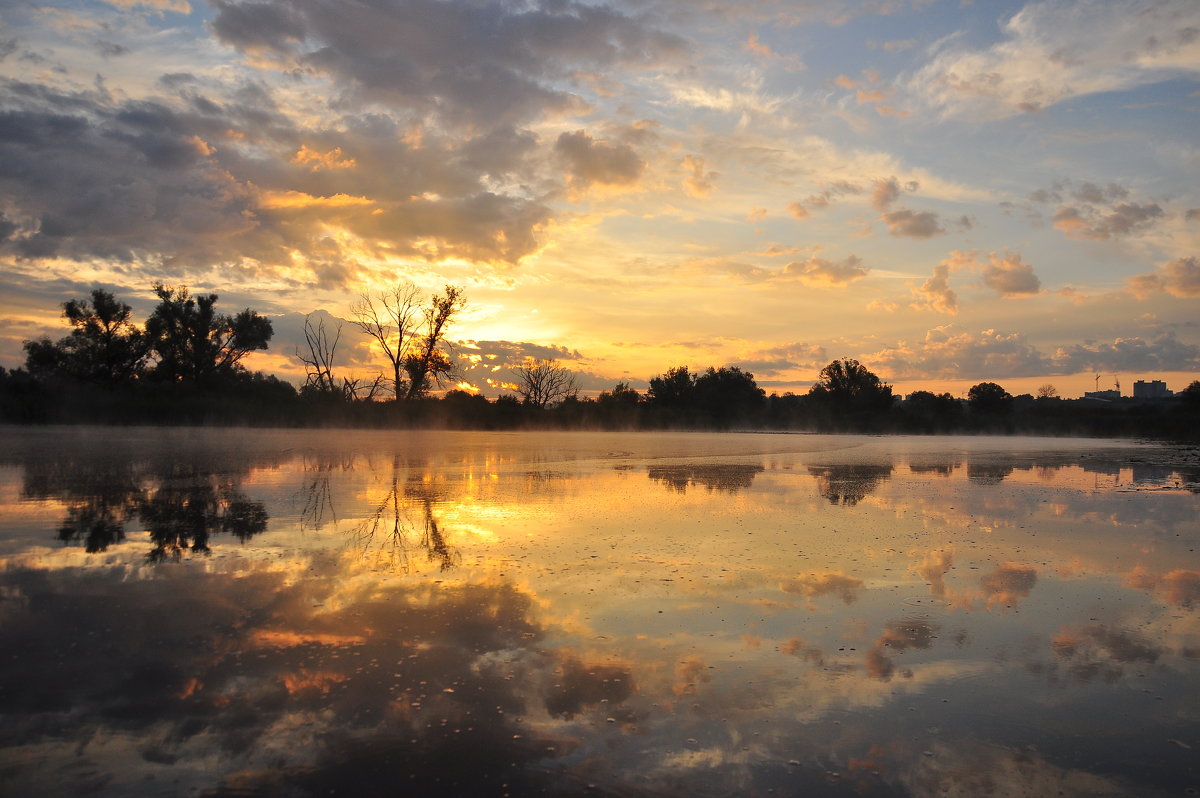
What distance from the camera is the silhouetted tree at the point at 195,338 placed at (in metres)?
58.5

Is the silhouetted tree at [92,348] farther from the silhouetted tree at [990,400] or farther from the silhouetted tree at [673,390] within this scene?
the silhouetted tree at [990,400]

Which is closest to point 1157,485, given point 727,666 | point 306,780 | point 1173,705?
point 1173,705

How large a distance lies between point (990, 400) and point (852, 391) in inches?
778

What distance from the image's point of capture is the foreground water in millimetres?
3176

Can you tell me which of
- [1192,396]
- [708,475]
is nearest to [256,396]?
[708,475]

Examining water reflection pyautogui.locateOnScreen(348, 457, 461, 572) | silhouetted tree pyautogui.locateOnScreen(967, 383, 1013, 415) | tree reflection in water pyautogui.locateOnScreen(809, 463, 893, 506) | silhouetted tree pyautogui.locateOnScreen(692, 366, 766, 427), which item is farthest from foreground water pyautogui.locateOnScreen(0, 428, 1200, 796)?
silhouetted tree pyautogui.locateOnScreen(967, 383, 1013, 415)

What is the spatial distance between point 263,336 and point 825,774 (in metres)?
68.0

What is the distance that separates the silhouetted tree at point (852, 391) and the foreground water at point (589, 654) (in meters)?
91.0

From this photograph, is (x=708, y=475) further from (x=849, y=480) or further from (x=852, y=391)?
(x=852, y=391)

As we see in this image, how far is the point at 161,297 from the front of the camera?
192 feet

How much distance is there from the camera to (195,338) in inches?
2372

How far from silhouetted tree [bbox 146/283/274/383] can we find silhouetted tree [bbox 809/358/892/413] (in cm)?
6674

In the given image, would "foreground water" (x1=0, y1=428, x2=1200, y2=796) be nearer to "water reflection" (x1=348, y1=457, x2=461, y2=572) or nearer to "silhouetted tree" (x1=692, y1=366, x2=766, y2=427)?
"water reflection" (x1=348, y1=457, x2=461, y2=572)

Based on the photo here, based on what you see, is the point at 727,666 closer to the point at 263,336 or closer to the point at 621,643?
the point at 621,643
